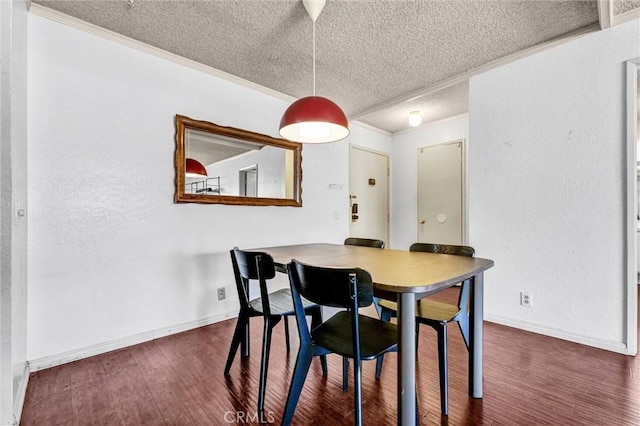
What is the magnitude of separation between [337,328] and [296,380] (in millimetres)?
305

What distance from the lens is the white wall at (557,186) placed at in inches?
86.4

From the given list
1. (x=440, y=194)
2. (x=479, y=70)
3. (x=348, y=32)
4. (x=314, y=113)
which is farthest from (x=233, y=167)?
(x=440, y=194)

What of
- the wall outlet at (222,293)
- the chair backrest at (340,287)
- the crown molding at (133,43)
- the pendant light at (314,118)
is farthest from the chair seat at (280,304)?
the crown molding at (133,43)

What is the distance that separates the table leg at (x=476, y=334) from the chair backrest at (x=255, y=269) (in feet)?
3.56

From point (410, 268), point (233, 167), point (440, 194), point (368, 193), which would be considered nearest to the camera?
point (410, 268)

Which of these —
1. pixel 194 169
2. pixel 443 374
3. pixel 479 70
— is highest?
pixel 479 70

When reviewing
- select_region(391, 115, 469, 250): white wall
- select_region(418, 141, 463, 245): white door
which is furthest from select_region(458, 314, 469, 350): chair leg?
select_region(391, 115, 469, 250): white wall

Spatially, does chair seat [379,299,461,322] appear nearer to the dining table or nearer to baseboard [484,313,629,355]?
the dining table

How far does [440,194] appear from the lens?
4438 millimetres

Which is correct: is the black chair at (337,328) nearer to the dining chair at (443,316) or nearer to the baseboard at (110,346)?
the dining chair at (443,316)

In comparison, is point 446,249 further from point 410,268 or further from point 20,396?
point 20,396

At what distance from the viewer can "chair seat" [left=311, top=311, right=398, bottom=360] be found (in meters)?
1.27

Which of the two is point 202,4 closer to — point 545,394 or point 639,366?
point 545,394

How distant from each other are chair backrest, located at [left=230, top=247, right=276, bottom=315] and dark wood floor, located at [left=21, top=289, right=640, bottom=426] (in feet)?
1.66
